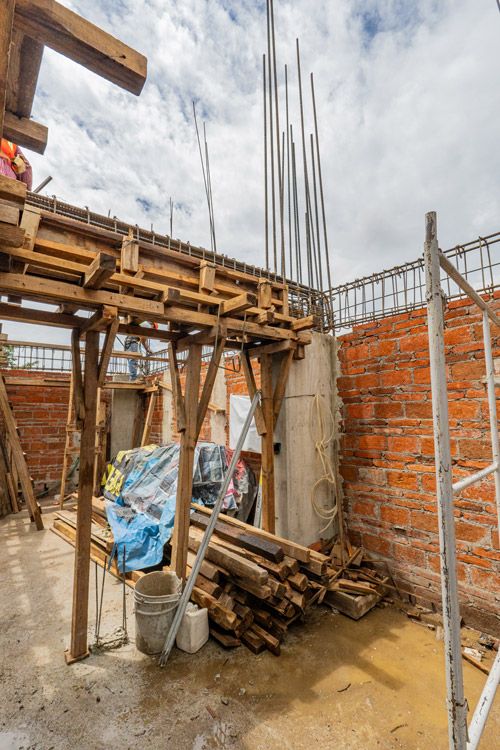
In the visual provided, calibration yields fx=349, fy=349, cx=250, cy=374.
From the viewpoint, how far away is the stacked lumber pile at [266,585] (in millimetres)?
3043

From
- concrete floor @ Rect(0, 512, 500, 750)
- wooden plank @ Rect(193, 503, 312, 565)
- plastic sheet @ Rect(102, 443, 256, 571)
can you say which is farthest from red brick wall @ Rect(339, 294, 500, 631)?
plastic sheet @ Rect(102, 443, 256, 571)

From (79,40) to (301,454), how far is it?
3843 mm

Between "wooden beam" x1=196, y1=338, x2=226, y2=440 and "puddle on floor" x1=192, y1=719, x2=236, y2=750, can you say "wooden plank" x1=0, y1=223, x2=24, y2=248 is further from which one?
"puddle on floor" x1=192, y1=719, x2=236, y2=750

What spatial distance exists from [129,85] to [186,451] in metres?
2.80

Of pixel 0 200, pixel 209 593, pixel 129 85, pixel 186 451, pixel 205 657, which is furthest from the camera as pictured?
pixel 186 451

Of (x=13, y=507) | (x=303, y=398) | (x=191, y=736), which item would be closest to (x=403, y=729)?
(x=191, y=736)

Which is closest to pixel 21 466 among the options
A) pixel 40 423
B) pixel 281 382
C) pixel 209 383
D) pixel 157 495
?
pixel 40 423

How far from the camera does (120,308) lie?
2.84 m

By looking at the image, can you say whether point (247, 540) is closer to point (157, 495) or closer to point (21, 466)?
point (157, 495)

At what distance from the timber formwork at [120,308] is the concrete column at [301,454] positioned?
151 mm

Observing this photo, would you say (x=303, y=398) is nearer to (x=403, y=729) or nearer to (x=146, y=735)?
(x=403, y=729)

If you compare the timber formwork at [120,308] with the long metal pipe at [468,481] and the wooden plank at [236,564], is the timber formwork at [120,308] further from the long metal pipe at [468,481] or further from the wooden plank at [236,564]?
the long metal pipe at [468,481]

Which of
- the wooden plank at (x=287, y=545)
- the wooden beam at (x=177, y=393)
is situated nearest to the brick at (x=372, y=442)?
the wooden plank at (x=287, y=545)

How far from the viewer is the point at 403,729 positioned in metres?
2.24
